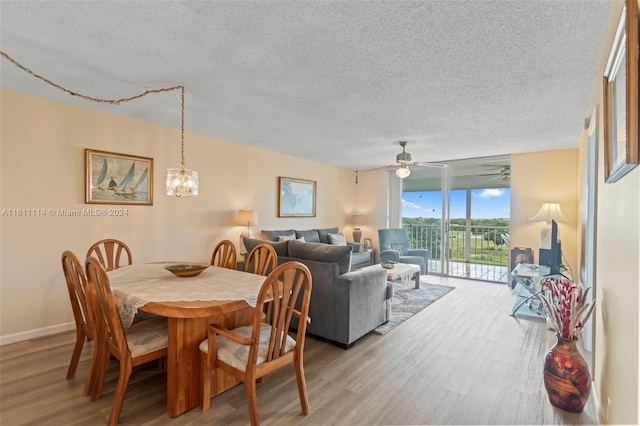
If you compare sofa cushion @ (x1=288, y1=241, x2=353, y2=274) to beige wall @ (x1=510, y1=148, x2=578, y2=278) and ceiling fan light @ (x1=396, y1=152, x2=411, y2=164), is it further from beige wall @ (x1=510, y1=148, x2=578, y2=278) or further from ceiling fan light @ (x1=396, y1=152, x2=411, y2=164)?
beige wall @ (x1=510, y1=148, x2=578, y2=278)

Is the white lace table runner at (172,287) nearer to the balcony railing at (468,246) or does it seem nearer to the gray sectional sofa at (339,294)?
the gray sectional sofa at (339,294)

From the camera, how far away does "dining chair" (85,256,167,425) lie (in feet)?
5.75

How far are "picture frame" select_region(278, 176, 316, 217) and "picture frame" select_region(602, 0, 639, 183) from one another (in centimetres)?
477

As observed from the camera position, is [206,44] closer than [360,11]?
No

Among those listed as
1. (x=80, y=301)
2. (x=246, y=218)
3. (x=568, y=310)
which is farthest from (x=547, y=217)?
(x=80, y=301)

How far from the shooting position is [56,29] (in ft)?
6.31

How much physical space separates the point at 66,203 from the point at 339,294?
3.04 m

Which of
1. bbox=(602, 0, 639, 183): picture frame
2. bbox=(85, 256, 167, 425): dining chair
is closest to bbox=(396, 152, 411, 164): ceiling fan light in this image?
bbox=(602, 0, 639, 183): picture frame

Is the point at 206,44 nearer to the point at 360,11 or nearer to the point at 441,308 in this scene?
the point at 360,11

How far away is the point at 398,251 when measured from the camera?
6023 millimetres

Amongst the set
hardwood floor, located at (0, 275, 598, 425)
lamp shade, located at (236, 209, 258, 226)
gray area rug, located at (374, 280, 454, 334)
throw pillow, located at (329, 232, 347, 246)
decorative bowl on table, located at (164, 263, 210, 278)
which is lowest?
hardwood floor, located at (0, 275, 598, 425)

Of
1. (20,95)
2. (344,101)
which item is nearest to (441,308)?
(344,101)

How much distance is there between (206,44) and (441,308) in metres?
4.00

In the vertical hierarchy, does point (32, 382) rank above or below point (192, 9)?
below
